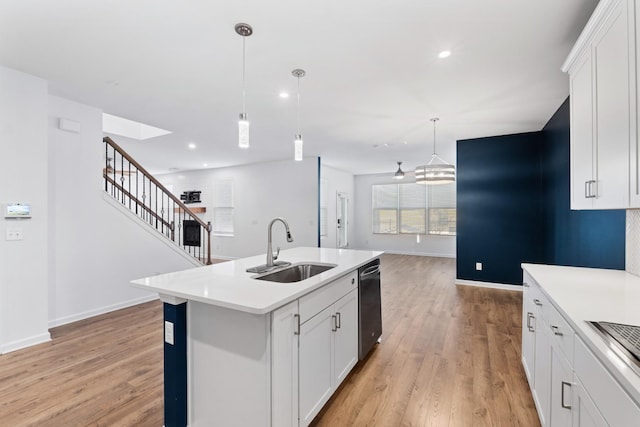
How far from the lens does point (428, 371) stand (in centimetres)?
252

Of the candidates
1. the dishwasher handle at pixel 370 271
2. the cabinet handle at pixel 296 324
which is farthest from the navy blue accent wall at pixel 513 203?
the cabinet handle at pixel 296 324

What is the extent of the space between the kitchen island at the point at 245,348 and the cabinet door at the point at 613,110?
1.70 meters

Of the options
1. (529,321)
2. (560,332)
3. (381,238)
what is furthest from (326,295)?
(381,238)

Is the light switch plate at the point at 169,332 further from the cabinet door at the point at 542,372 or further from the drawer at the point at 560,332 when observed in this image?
the cabinet door at the point at 542,372

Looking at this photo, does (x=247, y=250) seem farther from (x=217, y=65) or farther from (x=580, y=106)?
(x=580, y=106)

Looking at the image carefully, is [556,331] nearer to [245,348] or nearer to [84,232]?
[245,348]

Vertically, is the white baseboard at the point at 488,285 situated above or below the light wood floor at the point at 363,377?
above

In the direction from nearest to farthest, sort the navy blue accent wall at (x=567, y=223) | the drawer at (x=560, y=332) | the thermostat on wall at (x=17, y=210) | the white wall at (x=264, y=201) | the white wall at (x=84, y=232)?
the drawer at (x=560, y=332) → the navy blue accent wall at (x=567, y=223) → the thermostat on wall at (x=17, y=210) → the white wall at (x=84, y=232) → the white wall at (x=264, y=201)

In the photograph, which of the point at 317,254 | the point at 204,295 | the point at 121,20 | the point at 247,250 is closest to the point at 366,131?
the point at 317,254

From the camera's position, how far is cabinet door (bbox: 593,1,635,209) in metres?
1.48

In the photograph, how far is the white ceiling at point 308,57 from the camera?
197 centimetres

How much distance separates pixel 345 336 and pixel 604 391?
61.8 inches

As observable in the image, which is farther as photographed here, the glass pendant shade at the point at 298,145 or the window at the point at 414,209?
the window at the point at 414,209

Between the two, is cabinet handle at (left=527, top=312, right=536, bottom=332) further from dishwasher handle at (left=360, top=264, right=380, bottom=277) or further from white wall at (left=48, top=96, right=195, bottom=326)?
white wall at (left=48, top=96, right=195, bottom=326)
